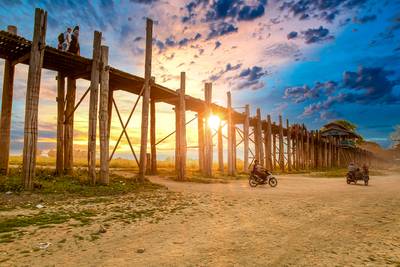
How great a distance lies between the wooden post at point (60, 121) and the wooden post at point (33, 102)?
3383 mm

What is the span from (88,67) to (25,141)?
4.28 meters

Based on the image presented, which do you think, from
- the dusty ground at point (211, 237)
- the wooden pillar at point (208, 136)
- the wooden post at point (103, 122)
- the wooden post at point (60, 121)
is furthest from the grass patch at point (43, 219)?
the wooden pillar at point (208, 136)

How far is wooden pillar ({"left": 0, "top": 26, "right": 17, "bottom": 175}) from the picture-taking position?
1116 cm

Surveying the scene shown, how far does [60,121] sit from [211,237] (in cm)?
1058

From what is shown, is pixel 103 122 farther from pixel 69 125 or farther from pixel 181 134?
pixel 181 134

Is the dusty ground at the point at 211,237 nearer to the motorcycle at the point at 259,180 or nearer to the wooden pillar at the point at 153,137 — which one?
the motorcycle at the point at 259,180

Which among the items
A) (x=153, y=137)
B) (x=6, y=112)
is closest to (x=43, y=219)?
(x=6, y=112)

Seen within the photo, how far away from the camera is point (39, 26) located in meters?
10.0

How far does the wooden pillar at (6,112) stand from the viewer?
11164mm

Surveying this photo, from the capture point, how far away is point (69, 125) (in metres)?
13.4

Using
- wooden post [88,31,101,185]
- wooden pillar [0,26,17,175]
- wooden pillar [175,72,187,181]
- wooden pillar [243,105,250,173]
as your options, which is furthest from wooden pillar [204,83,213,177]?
wooden pillar [0,26,17,175]

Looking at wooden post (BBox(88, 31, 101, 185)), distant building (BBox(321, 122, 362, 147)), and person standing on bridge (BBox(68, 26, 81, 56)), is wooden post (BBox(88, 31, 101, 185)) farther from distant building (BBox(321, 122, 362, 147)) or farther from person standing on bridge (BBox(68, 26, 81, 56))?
distant building (BBox(321, 122, 362, 147))

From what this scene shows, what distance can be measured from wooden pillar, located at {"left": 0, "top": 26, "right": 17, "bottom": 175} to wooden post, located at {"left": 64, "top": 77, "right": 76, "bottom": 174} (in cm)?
234

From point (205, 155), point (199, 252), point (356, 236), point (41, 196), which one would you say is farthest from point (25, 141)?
point (205, 155)
